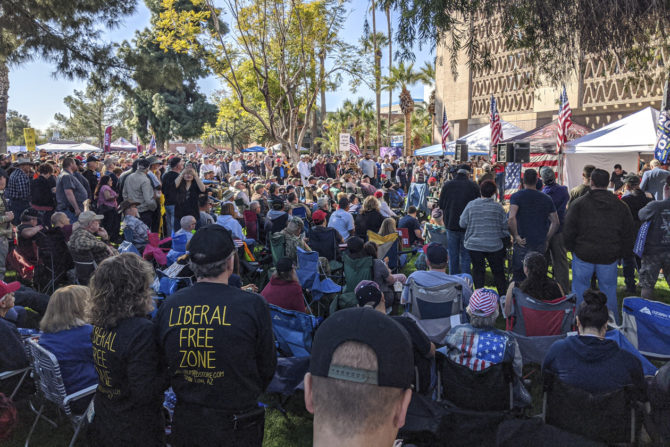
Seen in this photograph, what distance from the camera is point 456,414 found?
10.5 feet

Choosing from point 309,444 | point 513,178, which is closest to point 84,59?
point 309,444

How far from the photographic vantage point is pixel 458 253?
7145 millimetres

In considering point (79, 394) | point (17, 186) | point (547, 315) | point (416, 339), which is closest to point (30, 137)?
point (17, 186)

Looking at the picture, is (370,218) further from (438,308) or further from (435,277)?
(438,308)

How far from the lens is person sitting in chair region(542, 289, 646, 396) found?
290 cm

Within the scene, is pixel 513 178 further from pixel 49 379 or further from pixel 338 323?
Result: pixel 338 323

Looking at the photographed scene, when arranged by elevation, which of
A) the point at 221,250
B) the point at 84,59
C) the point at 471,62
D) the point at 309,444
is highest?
the point at 84,59

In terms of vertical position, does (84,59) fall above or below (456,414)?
above

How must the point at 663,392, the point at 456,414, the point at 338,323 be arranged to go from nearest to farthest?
the point at 338,323
the point at 663,392
the point at 456,414

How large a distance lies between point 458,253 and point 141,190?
5434 mm

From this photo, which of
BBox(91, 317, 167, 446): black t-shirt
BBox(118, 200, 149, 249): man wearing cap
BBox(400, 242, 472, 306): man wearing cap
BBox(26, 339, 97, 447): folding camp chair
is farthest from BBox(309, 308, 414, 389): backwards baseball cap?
BBox(118, 200, 149, 249): man wearing cap

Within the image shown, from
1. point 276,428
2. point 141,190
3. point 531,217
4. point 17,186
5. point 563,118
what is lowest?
point 276,428

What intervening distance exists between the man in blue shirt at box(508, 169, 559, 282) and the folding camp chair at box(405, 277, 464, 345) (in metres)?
2.05

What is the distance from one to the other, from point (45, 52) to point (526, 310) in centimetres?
798
